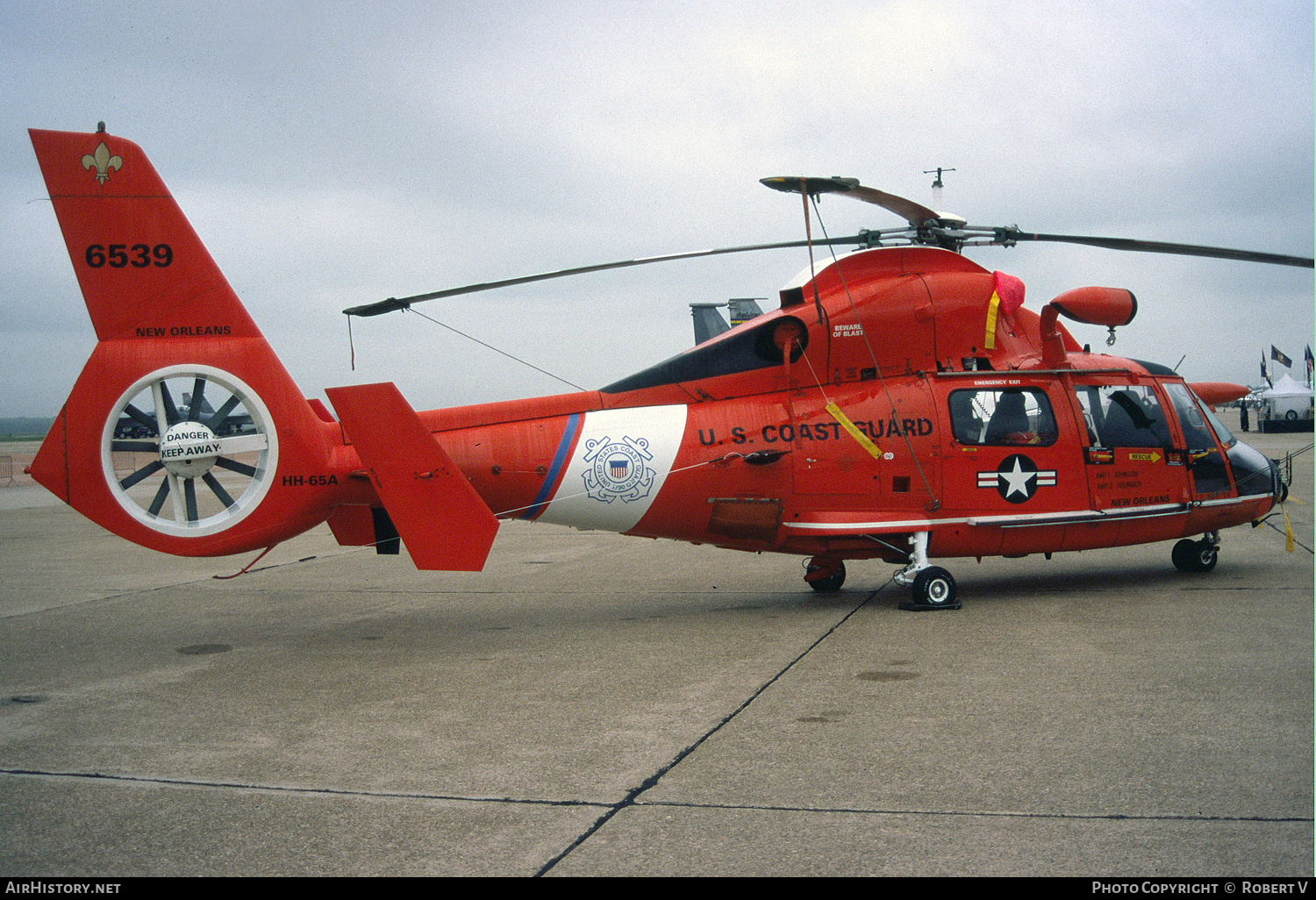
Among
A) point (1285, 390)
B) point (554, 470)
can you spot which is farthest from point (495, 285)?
point (1285, 390)

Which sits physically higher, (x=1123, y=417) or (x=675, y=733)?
(x=1123, y=417)

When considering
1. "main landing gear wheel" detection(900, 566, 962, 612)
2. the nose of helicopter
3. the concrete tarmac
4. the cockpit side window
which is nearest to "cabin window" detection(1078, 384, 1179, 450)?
the cockpit side window

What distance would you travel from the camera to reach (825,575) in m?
10.2

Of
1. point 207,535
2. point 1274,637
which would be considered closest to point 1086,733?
point 1274,637

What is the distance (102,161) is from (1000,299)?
25.8 ft

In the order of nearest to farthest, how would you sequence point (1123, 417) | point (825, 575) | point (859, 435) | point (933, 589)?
1. point (933, 589)
2. point (859, 435)
3. point (1123, 417)
4. point (825, 575)

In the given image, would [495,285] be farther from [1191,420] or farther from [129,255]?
[1191,420]

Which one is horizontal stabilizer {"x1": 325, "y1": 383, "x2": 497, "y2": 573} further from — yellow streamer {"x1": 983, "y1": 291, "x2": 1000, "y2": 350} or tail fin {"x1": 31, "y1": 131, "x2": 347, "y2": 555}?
yellow streamer {"x1": 983, "y1": 291, "x2": 1000, "y2": 350}

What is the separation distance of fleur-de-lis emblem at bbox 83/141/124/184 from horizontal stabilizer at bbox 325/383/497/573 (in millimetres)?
2510

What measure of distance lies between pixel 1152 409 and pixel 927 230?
9.95 feet

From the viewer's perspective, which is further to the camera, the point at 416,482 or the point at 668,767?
the point at 416,482

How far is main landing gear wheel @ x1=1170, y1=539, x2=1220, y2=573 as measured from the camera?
1068 cm
